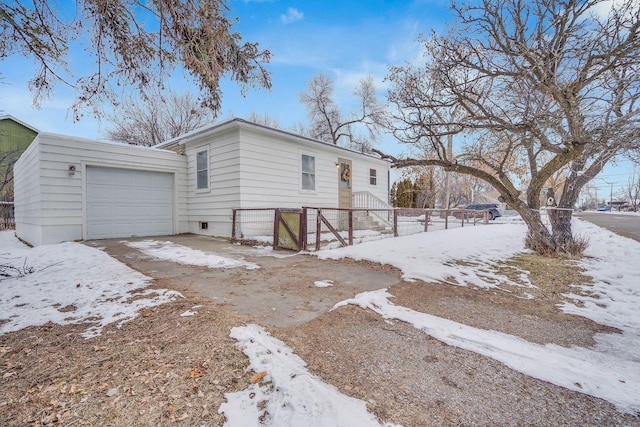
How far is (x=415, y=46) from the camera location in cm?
588

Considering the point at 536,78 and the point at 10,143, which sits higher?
the point at 10,143

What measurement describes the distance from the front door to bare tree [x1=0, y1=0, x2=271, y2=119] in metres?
7.72

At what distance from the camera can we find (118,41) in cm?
332

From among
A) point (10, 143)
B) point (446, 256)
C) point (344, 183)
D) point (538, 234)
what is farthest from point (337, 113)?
point (10, 143)

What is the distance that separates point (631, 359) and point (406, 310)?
1770 mm

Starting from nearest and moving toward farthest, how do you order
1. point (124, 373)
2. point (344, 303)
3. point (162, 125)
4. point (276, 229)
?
point (124, 373), point (344, 303), point (276, 229), point (162, 125)

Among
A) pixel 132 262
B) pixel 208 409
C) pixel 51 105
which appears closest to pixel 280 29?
pixel 51 105

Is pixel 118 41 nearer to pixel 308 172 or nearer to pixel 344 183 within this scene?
pixel 308 172

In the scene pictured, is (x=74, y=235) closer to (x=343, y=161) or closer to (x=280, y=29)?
(x=280, y=29)

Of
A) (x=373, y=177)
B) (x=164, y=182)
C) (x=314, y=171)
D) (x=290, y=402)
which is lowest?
(x=290, y=402)

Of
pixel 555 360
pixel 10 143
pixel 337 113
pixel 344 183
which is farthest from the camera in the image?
pixel 337 113

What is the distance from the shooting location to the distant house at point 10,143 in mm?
15258

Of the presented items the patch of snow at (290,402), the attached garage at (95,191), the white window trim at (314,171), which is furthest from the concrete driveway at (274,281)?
the white window trim at (314,171)

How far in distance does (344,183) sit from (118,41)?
8.80m
